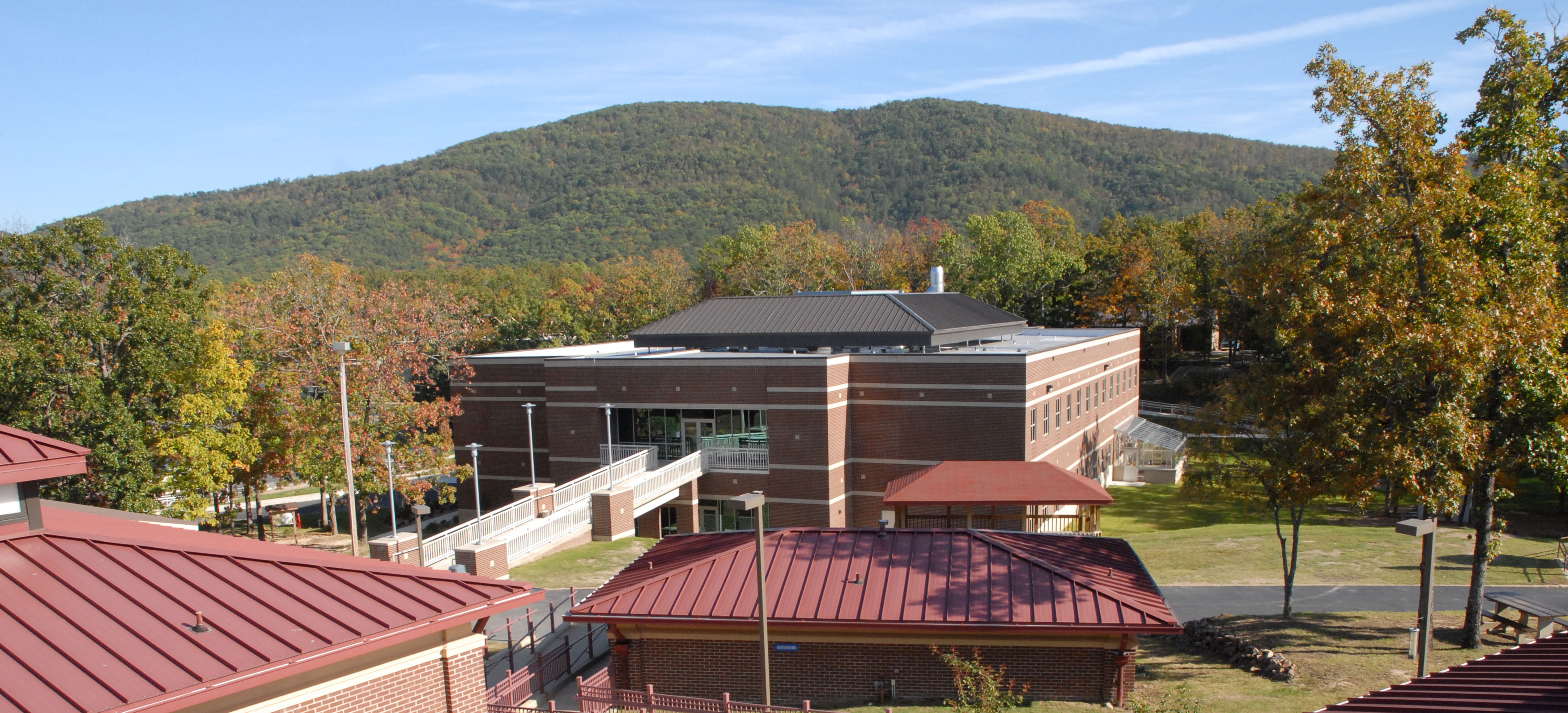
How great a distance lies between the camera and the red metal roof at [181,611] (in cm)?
793

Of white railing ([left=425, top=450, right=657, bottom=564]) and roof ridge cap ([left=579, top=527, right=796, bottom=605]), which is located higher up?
roof ridge cap ([left=579, top=527, right=796, bottom=605])

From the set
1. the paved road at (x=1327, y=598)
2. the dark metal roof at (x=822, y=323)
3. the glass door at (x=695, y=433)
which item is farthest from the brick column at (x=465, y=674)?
the dark metal roof at (x=822, y=323)

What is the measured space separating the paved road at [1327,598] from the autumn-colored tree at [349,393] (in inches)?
952

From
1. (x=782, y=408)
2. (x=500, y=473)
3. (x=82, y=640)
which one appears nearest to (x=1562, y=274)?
(x=782, y=408)

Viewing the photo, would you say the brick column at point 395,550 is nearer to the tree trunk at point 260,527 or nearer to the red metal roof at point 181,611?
the tree trunk at point 260,527

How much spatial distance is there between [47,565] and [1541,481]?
51.8 m

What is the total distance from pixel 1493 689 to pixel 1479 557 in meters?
10.8

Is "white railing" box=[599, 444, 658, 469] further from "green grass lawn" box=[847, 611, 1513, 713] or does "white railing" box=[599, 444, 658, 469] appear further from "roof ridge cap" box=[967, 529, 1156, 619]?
"green grass lawn" box=[847, 611, 1513, 713]

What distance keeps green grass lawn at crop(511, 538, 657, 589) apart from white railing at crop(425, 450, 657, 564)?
4.26ft

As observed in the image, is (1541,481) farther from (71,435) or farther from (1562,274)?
(71,435)

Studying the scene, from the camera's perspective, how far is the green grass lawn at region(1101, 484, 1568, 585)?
23.7 meters

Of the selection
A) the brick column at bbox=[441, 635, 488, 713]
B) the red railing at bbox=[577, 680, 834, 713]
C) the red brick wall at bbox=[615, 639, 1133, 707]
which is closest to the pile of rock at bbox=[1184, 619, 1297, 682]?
the red brick wall at bbox=[615, 639, 1133, 707]

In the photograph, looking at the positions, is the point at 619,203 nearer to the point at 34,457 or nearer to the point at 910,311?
the point at 910,311

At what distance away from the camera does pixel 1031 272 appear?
7088 centimetres
